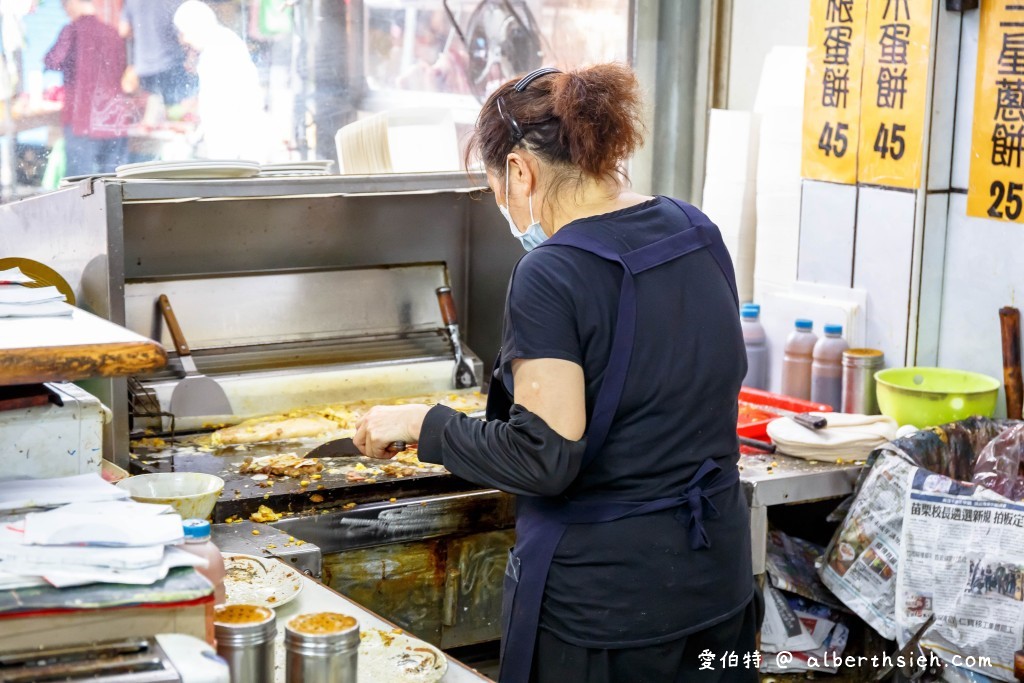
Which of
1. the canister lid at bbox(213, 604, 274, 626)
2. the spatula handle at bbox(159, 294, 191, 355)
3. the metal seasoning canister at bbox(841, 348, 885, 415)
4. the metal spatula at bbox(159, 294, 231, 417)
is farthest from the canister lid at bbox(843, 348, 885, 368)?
the canister lid at bbox(213, 604, 274, 626)

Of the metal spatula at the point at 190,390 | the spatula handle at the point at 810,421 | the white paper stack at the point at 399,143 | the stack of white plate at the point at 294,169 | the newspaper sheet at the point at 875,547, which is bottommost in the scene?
the newspaper sheet at the point at 875,547

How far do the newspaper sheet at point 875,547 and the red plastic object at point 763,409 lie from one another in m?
0.40

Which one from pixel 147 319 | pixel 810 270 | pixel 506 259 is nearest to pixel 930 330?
pixel 810 270

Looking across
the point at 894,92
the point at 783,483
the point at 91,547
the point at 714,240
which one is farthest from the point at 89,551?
the point at 894,92

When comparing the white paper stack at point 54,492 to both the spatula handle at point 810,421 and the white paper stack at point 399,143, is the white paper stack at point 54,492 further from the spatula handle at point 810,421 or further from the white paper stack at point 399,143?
the spatula handle at point 810,421

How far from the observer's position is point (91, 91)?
4031 millimetres

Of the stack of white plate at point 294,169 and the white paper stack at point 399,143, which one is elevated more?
the white paper stack at point 399,143

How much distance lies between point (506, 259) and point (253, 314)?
89 centimetres

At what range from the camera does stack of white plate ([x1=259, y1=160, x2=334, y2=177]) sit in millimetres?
3551

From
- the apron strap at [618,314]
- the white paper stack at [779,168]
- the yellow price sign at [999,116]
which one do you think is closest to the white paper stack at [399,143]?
the white paper stack at [779,168]

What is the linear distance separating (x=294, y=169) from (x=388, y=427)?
4.90ft

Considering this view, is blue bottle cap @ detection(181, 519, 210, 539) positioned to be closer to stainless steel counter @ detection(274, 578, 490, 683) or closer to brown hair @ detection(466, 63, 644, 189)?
stainless steel counter @ detection(274, 578, 490, 683)

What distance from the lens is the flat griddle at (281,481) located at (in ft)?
9.52

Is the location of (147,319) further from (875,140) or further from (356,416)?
(875,140)
